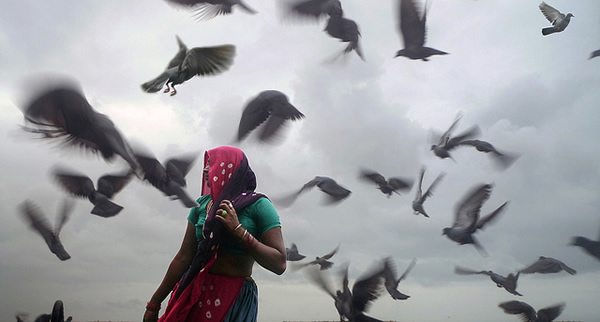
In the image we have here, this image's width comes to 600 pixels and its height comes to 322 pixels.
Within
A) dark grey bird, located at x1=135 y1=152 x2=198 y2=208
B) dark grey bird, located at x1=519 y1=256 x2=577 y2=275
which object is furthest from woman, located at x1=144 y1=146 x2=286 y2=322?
dark grey bird, located at x1=519 y1=256 x2=577 y2=275

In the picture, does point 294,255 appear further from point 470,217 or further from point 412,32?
point 412,32

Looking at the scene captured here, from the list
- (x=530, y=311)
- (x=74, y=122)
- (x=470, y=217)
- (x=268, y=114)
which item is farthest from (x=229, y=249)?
(x=530, y=311)

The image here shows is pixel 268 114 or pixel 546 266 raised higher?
pixel 268 114

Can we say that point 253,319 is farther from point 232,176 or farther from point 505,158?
point 505,158

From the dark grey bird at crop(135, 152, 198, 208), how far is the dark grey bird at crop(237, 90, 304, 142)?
912 mm

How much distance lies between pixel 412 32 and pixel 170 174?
388 cm

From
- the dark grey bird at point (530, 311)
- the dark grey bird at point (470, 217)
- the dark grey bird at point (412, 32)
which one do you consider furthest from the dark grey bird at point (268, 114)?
the dark grey bird at point (530, 311)

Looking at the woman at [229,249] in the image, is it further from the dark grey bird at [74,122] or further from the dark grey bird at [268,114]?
the dark grey bird at [268,114]

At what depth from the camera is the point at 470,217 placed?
26.0 ft

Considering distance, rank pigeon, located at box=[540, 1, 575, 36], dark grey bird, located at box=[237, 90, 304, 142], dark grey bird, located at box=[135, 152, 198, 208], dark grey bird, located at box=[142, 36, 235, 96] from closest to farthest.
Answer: dark grey bird, located at box=[142, 36, 235, 96]
dark grey bird, located at box=[135, 152, 198, 208]
dark grey bird, located at box=[237, 90, 304, 142]
pigeon, located at box=[540, 1, 575, 36]

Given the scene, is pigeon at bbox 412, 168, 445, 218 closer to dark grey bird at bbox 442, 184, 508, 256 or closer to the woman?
dark grey bird at bbox 442, 184, 508, 256

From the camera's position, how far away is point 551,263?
8453 millimetres

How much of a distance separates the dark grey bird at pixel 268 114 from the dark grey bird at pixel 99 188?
174 cm

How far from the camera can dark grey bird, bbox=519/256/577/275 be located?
836 centimetres
